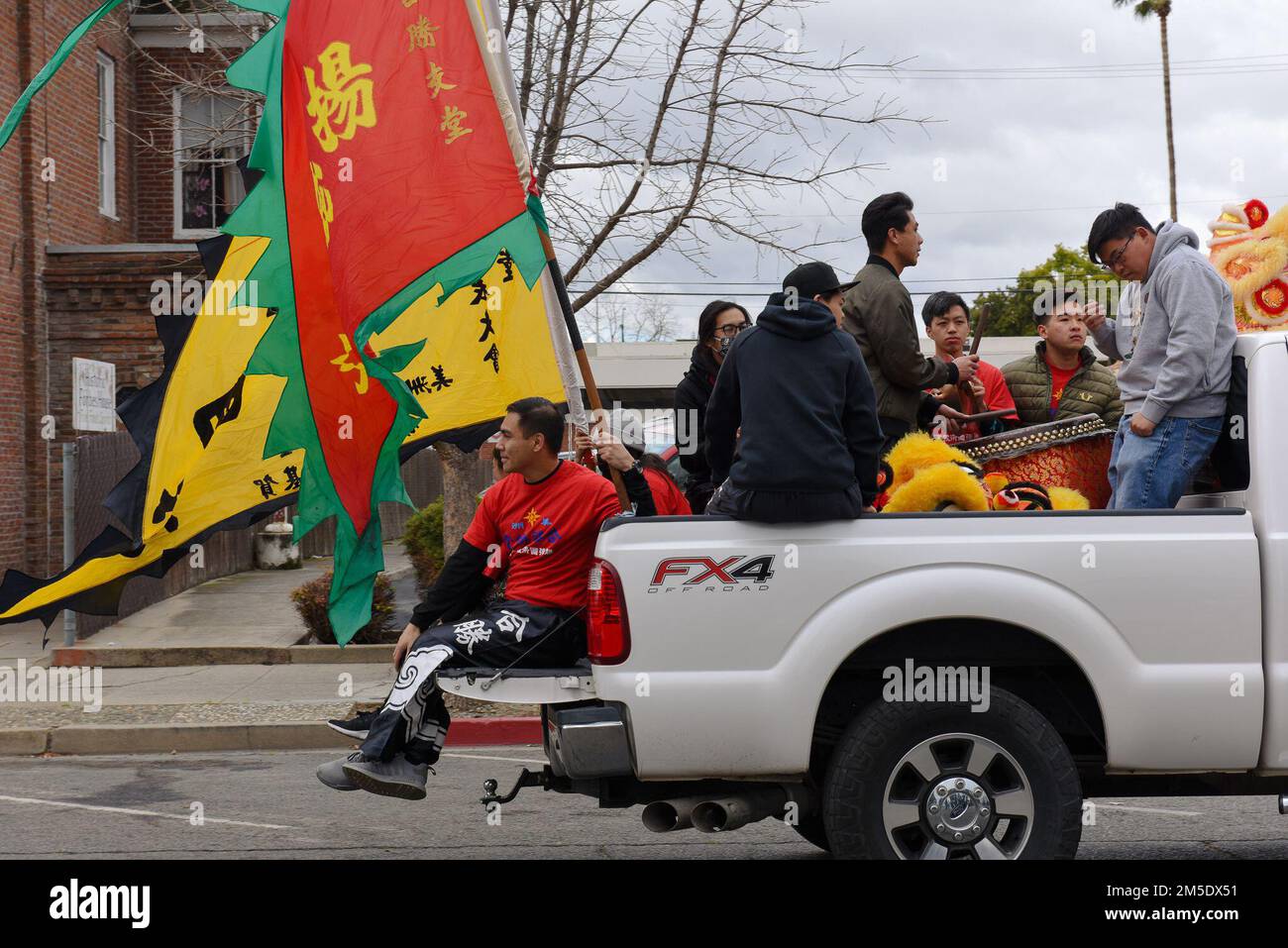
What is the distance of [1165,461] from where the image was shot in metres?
5.09

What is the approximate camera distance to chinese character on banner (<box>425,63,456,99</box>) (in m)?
5.53

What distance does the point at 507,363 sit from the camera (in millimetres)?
5664

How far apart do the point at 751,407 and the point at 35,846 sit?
3.94 metres

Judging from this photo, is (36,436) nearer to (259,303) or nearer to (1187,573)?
(259,303)

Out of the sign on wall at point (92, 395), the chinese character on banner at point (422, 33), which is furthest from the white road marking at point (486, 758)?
the sign on wall at point (92, 395)

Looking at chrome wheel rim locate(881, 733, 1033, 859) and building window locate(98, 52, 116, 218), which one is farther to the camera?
building window locate(98, 52, 116, 218)

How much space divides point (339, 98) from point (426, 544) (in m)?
10.9

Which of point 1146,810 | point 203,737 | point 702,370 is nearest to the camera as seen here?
point 702,370

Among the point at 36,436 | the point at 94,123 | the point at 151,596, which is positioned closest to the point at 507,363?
the point at 151,596

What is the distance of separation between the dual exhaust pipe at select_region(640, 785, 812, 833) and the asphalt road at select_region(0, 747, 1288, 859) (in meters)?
1.42

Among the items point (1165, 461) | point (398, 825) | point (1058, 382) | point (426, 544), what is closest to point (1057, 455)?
point (1165, 461)

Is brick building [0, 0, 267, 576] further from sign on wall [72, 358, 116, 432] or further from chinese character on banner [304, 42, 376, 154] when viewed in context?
chinese character on banner [304, 42, 376, 154]

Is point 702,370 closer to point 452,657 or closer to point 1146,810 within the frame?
point 452,657

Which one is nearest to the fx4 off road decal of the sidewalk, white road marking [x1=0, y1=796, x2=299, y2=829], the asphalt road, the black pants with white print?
the black pants with white print
